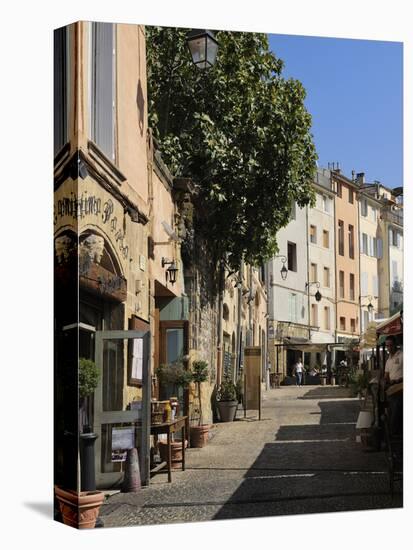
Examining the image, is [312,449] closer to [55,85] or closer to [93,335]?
[93,335]

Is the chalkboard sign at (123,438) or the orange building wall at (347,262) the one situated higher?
the orange building wall at (347,262)

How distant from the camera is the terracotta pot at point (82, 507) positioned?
276 inches

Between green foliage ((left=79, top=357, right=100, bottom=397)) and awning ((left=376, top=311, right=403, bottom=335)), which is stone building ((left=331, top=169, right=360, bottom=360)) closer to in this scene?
awning ((left=376, top=311, right=403, bottom=335))

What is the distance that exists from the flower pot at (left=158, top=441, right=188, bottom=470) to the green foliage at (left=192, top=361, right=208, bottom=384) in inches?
21.3

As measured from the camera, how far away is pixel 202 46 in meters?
8.10

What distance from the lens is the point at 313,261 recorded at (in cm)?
904

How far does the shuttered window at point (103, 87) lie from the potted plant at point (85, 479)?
1616 mm

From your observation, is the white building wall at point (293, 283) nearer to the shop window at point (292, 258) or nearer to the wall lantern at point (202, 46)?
the shop window at point (292, 258)

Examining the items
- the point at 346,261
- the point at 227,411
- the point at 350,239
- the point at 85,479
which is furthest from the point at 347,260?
the point at 85,479

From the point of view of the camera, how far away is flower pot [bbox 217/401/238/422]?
8.48m

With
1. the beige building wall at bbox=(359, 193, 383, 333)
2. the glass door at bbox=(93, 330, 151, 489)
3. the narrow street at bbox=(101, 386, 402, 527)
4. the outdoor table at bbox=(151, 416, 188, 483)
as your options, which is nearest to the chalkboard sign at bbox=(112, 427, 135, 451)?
the glass door at bbox=(93, 330, 151, 489)

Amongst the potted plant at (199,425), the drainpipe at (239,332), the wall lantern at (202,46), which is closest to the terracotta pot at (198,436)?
the potted plant at (199,425)

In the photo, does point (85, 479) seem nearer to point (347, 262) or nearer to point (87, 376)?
point (87, 376)

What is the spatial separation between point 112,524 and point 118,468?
42cm
